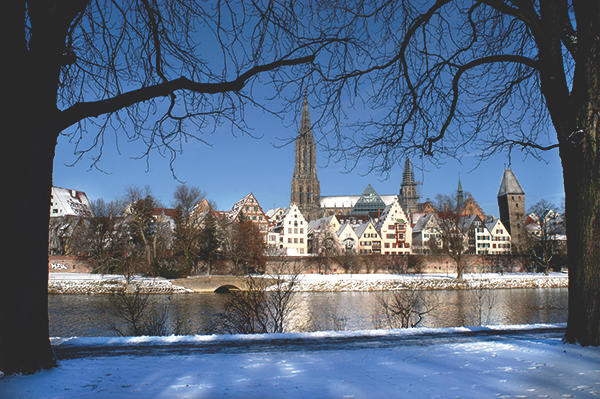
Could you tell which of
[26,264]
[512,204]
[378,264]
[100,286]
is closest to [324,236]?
[378,264]

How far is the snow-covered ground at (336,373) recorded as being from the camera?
12.1 feet

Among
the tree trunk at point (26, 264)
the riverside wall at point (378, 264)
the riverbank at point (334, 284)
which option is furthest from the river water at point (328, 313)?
the riverside wall at point (378, 264)

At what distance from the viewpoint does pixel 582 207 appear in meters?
5.30

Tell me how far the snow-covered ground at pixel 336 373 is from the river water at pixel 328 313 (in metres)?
10.6

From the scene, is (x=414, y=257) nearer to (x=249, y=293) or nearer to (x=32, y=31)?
(x=249, y=293)

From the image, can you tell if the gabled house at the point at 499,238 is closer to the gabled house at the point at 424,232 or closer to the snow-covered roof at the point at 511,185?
the snow-covered roof at the point at 511,185

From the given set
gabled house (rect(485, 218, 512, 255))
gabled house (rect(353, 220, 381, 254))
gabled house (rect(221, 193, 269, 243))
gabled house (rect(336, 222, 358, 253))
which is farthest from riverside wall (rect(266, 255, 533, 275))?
gabled house (rect(485, 218, 512, 255))

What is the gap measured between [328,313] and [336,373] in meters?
19.6

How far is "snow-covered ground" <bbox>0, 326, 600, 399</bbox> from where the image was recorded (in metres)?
3.69

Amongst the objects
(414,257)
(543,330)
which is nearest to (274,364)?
(543,330)

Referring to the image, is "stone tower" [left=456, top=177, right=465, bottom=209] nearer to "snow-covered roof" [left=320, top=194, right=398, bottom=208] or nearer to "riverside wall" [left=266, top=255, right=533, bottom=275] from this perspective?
"riverside wall" [left=266, top=255, right=533, bottom=275]

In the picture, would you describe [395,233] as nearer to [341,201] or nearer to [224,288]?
[224,288]

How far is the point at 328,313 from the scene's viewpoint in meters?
23.2

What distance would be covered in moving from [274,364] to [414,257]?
50.2 meters
